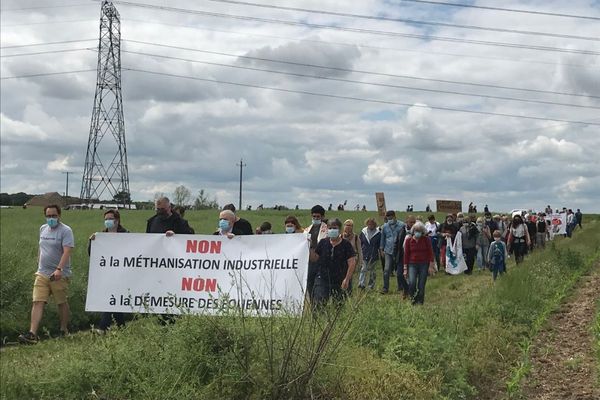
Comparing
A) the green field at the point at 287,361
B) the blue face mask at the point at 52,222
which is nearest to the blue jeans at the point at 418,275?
the green field at the point at 287,361

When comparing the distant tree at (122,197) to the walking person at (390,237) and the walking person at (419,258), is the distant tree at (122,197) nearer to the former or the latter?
the walking person at (390,237)

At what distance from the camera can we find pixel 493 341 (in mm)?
9195

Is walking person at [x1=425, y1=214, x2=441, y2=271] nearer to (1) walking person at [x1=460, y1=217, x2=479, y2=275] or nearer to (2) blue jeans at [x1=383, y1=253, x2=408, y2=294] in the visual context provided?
(1) walking person at [x1=460, y1=217, x2=479, y2=275]

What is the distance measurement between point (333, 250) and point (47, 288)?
13.1 ft

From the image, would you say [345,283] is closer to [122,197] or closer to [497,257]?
[497,257]

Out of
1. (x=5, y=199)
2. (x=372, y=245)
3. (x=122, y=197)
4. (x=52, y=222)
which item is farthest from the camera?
(x=5, y=199)

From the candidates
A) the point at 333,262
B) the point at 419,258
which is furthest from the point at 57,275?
the point at 419,258

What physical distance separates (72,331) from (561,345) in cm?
763

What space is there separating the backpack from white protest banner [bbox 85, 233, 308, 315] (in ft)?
29.4

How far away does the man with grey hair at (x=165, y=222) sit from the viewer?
1020 cm

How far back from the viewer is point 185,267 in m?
9.43

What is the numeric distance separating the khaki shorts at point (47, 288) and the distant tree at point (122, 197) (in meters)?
45.7

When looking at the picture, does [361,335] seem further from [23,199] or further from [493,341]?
[23,199]

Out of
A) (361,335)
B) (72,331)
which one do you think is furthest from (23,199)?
(361,335)
